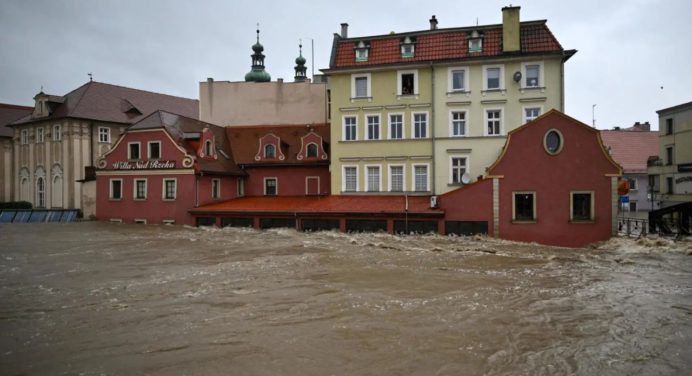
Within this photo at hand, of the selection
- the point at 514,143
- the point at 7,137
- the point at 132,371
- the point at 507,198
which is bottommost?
the point at 132,371

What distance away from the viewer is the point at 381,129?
30484mm

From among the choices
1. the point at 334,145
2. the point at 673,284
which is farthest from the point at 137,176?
the point at 673,284

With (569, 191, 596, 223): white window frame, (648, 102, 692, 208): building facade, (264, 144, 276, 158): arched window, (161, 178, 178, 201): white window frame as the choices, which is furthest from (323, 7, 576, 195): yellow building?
(648, 102, 692, 208): building facade

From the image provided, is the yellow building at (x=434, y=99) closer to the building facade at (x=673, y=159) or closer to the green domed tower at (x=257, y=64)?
the building facade at (x=673, y=159)

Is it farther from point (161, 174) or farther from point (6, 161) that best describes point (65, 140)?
point (161, 174)

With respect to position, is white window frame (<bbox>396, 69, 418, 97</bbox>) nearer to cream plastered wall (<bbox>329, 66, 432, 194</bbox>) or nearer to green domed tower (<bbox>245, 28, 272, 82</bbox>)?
cream plastered wall (<bbox>329, 66, 432, 194</bbox>)

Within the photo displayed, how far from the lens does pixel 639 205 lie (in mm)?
47750

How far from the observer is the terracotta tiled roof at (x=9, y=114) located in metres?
47.7

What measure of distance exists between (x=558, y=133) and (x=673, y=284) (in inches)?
441

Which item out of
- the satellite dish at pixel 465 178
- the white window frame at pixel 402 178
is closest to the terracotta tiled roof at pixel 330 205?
the white window frame at pixel 402 178

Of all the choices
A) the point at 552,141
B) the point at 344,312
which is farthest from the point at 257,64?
the point at 344,312

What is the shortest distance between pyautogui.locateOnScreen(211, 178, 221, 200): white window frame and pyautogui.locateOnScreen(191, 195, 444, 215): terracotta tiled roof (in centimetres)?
112

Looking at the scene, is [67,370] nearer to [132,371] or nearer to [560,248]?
[132,371]

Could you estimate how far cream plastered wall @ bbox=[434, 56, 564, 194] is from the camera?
28109 millimetres
